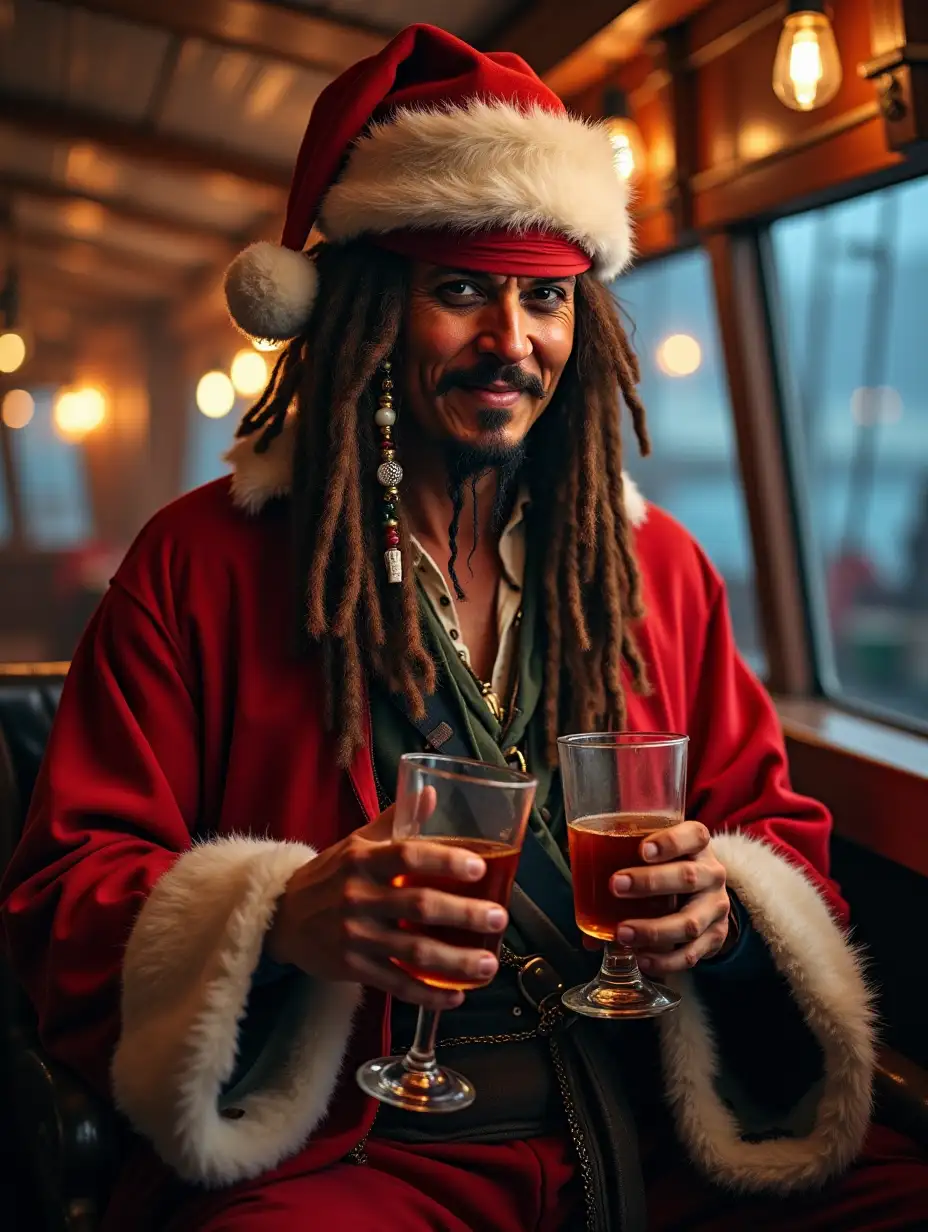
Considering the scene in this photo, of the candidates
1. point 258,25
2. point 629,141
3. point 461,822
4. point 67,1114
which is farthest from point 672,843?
point 258,25

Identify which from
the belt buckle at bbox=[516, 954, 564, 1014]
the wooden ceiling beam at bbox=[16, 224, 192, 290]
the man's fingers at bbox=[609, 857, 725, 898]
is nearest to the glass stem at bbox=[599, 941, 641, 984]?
the man's fingers at bbox=[609, 857, 725, 898]

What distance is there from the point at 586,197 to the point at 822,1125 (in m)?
1.28

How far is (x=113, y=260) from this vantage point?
22.6ft

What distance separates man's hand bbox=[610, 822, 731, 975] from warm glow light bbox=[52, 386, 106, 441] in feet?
20.3

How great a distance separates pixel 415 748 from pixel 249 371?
15.7ft

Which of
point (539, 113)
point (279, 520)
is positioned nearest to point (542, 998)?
point (279, 520)

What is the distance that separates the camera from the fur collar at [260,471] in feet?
6.35

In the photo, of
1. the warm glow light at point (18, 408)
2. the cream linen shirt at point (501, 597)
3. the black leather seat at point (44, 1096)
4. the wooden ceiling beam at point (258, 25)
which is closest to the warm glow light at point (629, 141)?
the wooden ceiling beam at point (258, 25)

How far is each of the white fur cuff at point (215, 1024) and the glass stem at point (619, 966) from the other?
30cm

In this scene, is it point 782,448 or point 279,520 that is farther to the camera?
point 782,448

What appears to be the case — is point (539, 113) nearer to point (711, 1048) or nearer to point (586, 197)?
point (586, 197)

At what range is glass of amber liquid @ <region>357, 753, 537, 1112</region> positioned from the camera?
49.9 inches

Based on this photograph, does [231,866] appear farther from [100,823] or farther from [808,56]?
[808,56]

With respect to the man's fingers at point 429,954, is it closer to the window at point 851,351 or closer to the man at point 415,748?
the man at point 415,748
